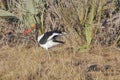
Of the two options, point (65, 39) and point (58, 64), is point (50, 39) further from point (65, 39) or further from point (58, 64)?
point (65, 39)

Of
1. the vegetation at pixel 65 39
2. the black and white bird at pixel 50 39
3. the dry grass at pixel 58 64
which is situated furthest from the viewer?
the black and white bird at pixel 50 39

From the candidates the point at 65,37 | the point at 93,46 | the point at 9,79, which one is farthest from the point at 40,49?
the point at 9,79

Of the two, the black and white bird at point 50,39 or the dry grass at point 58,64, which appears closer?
the dry grass at point 58,64

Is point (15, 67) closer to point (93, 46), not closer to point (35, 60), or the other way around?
point (35, 60)

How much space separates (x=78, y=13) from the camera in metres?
9.27

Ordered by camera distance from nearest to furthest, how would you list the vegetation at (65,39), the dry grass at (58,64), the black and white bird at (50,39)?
1. the dry grass at (58,64)
2. the vegetation at (65,39)
3. the black and white bird at (50,39)

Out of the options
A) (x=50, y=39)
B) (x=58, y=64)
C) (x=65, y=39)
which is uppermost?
(x=50, y=39)

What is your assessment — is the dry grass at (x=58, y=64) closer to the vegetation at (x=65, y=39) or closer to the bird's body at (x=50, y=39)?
the vegetation at (x=65, y=39)

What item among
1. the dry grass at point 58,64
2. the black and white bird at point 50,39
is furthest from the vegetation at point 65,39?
the black and white bird at point 50,39

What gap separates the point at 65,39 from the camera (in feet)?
32.4

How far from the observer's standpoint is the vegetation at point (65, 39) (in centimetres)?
747

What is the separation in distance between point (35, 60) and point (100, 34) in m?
1.70

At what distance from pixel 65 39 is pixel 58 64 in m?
1.93

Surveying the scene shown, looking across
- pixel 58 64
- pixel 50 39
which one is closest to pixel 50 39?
pixel 50 39
